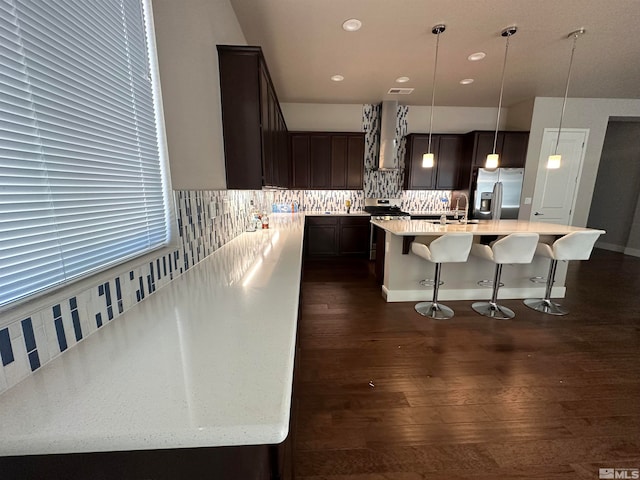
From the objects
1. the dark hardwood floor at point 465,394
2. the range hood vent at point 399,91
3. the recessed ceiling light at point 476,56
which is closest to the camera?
the dark hardwood floor at point 465,394

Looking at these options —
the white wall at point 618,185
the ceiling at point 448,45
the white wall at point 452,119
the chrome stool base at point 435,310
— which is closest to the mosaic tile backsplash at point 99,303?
the ceiling at point 448,45

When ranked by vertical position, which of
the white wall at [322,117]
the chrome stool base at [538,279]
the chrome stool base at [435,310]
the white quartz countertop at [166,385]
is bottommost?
the chrome stool base at [435,310]

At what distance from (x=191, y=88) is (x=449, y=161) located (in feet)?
16.1

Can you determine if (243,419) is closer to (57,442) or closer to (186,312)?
(57,442)

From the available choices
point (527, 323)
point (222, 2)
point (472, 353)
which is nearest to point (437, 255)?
point (472, 353)

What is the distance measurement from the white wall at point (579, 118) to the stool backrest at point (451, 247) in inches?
132

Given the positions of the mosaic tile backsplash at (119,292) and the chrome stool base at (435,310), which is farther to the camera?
the chrome stool base at (435,310)

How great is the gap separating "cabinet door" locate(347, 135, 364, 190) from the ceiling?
80 cm

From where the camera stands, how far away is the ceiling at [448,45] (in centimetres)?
238

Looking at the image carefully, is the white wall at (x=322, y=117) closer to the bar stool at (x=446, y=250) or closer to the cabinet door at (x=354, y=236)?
the cabinet door at (x=354, y=236)

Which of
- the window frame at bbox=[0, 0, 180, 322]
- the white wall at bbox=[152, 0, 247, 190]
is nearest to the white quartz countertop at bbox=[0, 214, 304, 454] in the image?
Result: the window frame at bbox=[0, 0, 180, 322]

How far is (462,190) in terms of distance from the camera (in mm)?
5039

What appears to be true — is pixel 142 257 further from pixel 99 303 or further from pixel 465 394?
pixel 465 394

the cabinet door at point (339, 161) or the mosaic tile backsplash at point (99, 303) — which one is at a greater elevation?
the cabinet door at point (339, 161)
